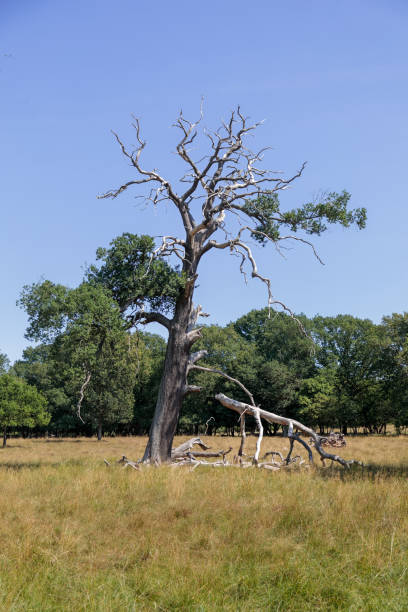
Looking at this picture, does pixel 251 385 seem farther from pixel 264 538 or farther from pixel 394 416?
pixel 264 538

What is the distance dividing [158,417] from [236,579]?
10.2m

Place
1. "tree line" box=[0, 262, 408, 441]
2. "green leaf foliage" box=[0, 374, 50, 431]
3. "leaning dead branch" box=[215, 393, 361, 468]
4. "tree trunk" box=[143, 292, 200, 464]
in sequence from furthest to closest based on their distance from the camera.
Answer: "tree line" box=[0, 262, 408, 441] < "green leaf foliage" box=[0, 374, 50, 431] < "tree trunk" box=[143, 292, 200, 464] < "leaning dead branch" box=[215, 393, 361, 468]

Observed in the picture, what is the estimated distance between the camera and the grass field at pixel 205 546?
216 inches

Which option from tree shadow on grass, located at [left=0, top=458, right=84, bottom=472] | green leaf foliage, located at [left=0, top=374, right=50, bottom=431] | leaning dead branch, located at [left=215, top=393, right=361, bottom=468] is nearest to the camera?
tree shadow on grass, located at [left=0, top=458, right=84, bottom=472]

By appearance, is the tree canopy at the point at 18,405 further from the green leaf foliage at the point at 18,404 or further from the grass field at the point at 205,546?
the grass field at the point at 205,546

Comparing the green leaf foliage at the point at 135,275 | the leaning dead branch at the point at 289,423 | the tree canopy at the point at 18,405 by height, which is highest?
the green leaf foliage at the point at 135,275

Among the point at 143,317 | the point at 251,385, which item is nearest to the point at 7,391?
the point at 251,385

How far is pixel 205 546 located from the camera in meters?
7.05

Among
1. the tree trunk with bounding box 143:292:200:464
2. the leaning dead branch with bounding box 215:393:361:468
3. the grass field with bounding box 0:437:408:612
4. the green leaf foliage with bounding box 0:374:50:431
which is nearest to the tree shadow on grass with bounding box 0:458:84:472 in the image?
the tree trunk with bounding box 143:292:200:464

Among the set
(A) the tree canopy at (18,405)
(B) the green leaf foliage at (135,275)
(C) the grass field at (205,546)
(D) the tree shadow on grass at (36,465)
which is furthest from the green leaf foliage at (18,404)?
(C) the grass field at (205,546)

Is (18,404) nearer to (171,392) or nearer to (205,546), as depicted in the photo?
(171,392)

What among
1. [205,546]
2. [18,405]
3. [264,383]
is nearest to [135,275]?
[205,546]

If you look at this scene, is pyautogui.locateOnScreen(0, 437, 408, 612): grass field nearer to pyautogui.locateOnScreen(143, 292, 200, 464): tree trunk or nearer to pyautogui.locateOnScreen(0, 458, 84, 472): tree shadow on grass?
pyautogui.locateOnScreen(0, 458, 84, 472): tree shadow on grass

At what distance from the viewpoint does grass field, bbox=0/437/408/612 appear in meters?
5.49
